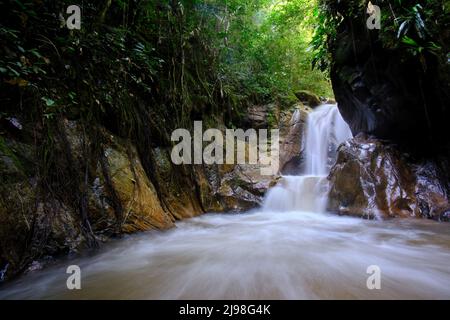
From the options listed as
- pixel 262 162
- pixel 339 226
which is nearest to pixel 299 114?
pixel 262 162

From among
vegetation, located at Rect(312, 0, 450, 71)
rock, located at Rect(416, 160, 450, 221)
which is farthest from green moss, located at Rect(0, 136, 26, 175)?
rock, located at Rect(416, 160, 450, 221)

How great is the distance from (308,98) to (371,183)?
6.36 meters

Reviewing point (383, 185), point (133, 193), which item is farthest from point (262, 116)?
point (133, 193)

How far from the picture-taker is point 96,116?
11.8ft

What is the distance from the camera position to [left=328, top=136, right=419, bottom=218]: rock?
4441 mm

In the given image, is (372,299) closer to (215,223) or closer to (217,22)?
(215,223)

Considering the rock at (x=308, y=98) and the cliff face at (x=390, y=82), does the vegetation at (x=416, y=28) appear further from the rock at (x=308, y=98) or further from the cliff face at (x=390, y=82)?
the rock at (x=308, y=98)

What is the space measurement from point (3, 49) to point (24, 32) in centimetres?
54

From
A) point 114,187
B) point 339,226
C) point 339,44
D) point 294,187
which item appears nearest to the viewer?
point 114,187

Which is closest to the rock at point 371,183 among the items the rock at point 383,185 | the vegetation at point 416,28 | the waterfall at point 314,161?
the rock at point 383,185

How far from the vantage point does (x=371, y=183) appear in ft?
15.4

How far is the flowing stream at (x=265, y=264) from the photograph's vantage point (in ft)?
6.24

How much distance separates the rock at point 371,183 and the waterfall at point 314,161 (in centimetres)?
70

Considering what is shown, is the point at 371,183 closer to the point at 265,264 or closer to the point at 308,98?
the point at 265,264
